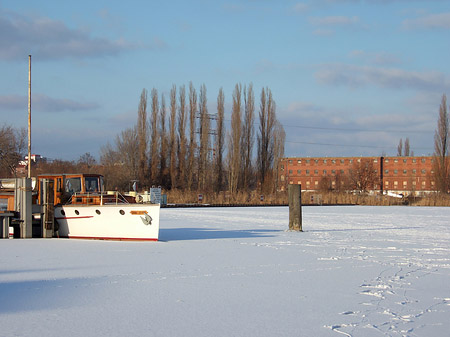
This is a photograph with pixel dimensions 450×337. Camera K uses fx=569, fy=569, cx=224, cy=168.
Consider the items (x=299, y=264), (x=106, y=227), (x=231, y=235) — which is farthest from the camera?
(x=231, y=235)

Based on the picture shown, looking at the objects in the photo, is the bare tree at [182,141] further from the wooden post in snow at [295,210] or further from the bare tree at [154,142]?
the wooden post in snow at [295,210]

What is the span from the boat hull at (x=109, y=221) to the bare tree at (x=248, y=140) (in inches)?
1454

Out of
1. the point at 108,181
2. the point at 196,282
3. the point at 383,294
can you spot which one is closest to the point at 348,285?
the point at 383,294

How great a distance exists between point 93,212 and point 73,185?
185 cm

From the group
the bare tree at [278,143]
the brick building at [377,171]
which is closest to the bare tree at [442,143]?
the bare tree at [278,143]

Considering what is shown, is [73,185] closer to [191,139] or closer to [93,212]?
[93,212]

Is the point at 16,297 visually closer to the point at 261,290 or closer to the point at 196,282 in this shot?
the point at 196,282

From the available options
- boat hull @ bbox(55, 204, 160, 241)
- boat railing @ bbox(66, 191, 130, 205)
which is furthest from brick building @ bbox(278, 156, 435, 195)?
boat hull @ bbox(55, 204, 160, 241)

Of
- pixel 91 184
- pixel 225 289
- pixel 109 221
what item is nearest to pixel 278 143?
pixel 91 184

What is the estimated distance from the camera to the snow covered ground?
5941 millimetres

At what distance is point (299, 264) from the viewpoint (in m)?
10.6

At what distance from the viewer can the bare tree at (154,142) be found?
54094 millimetres

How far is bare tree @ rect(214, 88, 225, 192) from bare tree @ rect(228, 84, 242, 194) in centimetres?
84

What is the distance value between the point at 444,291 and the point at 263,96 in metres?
49.2
